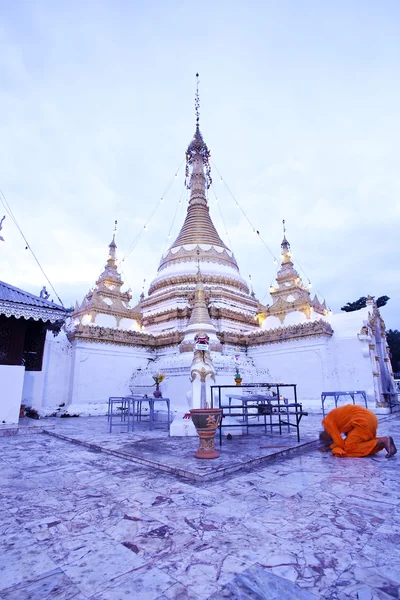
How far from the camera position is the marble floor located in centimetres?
197

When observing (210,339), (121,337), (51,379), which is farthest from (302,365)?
(51,379)

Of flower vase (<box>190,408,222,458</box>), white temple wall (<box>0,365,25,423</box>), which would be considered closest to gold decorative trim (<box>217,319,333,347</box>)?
white temple wall (<box>0,365,25,423</box>)

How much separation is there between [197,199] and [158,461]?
23321 mm

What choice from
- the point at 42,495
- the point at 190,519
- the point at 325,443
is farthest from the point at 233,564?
the point at 325,443

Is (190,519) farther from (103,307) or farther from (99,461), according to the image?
(103,307)

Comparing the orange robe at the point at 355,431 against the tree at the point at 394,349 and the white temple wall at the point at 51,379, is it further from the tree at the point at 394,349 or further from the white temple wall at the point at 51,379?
the tree at the point at 394,349

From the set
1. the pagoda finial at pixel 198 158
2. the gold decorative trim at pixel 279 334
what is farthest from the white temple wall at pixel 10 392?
the pagoda finial at pixel 198 158

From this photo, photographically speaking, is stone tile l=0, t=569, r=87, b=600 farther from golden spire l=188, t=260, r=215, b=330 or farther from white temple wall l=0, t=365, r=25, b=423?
golden spire l=188, t=260, r=215, b=330

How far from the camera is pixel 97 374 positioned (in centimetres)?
1459

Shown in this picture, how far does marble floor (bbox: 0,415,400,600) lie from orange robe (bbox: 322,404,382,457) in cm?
72

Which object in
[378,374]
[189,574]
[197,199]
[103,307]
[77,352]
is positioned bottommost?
[189,574]

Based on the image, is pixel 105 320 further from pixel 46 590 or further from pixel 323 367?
pixel 46 590

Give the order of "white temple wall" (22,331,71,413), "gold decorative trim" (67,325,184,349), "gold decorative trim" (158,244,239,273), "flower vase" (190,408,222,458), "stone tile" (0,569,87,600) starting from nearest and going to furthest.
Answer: "stone tile" (0,569,87,600)
"flower vase" (190,408,222,458)
"white temple wall" (22,331,71,413)
"gold decorative trim" (67,325,184,349)
"gold decorative trim" (158,244,239,273)

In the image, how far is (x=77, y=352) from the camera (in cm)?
1427
